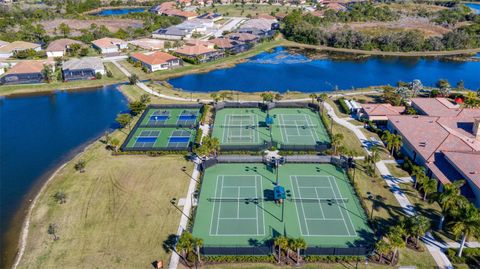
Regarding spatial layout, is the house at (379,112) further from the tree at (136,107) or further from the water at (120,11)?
the water at (120,11)

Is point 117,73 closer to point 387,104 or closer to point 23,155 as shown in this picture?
point 23,155

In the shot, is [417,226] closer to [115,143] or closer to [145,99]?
[115,143]

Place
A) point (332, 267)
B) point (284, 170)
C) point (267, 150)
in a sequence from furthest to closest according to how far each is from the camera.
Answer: point (267, 150)
point (284, 170)
point (332, 267)

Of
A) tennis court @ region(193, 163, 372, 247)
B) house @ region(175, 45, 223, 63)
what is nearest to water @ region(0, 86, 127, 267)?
tennis court @ region(193, 163, 372, 247)

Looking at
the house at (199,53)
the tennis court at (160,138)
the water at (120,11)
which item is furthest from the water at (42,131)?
the water at (120,11)

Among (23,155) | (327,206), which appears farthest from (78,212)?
(327,206)
